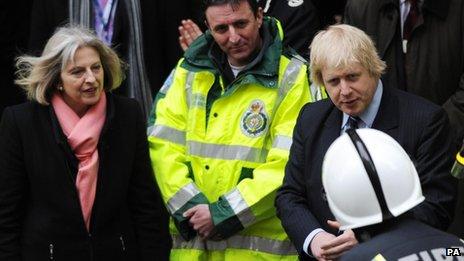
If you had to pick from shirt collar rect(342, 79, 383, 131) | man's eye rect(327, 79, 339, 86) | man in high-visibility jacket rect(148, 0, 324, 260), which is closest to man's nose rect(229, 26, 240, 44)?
man in high-visibility jacket rect(148, 0, 324, 260)

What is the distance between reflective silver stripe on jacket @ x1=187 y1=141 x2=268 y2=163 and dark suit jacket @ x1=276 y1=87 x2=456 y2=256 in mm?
→ 346

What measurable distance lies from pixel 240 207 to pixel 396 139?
84 centimetres

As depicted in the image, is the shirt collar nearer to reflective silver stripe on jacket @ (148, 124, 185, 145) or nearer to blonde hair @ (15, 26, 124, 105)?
reflective silver stripe on jacket @ (148, 124, 185, 145)

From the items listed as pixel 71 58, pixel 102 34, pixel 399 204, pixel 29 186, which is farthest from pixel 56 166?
pixel 399 204

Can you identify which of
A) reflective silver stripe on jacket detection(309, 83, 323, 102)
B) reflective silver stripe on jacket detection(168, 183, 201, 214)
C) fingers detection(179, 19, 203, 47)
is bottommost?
reflective silver stripe on jacket detection(168, 183, 201, 214)

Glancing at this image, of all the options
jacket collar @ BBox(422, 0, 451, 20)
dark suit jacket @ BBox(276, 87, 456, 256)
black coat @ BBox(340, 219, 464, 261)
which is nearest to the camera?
black coat @ BBox(340, 219, 464, 261)

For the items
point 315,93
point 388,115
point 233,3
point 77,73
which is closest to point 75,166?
point 77,73

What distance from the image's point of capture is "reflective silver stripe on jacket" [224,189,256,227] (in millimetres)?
4254

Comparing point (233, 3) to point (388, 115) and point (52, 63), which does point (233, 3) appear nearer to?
point (52, 63)

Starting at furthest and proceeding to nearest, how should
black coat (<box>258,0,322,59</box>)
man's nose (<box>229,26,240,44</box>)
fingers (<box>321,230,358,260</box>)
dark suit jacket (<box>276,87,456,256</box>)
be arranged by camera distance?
black coat (<box>258,0,322,59</box>) < man's nose (<box>229,26,240,44</box>) < dark suit jacket (<box>276,87,456,256</box>) < fingers (<box>321,230,358,260</box>)

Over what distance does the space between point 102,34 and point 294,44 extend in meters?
1.12

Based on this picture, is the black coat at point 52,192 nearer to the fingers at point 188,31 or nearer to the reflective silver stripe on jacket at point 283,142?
the reflective silver stripe on jacket at point 283,142

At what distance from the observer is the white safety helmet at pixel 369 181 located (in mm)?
3004

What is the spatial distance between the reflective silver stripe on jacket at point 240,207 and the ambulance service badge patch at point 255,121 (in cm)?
29
